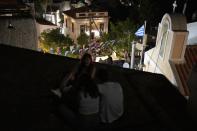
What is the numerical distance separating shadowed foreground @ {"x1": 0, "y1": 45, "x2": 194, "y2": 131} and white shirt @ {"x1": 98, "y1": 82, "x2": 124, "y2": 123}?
Result: 0.16m

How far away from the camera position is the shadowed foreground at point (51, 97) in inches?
208

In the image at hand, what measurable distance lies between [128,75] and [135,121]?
6.87 ft

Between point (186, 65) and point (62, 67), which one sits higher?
point (62, 67)

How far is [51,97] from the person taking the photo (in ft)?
19.6

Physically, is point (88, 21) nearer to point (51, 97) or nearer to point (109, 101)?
point (51, 97)

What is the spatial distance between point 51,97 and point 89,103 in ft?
3.65

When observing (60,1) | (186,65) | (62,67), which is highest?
(60,1)

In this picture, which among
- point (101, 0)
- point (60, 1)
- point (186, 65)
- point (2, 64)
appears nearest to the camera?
point (2, 64)

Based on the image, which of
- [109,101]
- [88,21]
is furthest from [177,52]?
[88,21]

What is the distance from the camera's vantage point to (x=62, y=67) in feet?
24.4

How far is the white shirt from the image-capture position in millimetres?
5266

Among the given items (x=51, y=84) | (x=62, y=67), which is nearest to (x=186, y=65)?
(x=62, y=67)

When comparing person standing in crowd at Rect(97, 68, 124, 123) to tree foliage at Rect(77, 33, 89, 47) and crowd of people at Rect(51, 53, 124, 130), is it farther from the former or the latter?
tree foliage at Rect(77, 33, 89, 47)

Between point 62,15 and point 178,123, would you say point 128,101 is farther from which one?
point 62,15
